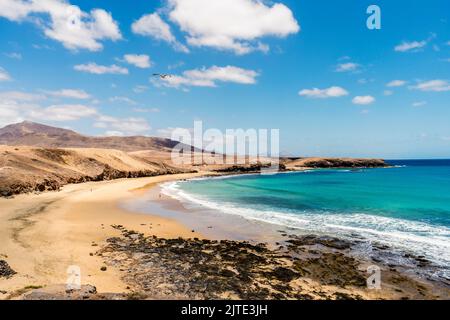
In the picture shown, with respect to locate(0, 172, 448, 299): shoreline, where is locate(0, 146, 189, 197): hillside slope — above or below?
above

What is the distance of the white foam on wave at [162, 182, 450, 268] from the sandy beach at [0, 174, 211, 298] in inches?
346

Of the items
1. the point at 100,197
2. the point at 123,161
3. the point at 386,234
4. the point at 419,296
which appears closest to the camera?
the point at 419,296

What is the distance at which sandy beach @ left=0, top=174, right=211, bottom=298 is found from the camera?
14398mm

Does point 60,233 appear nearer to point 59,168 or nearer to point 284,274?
point 284,274

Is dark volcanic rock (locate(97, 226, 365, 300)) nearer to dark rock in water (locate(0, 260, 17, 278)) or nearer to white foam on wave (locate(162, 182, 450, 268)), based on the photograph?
white foam on wave (locate(162, 182, 450, 268))

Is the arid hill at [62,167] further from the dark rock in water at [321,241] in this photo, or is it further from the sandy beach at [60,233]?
the dark rock in water at [321,241]

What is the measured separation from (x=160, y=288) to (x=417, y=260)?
45.2 feet

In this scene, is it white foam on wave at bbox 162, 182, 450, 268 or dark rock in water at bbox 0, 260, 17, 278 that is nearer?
dark rock in water at bbox 0, 260, 17, 278

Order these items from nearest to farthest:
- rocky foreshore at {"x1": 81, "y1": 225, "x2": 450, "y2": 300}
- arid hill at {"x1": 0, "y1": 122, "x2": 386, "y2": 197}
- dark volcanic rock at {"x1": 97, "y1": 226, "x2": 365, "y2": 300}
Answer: rocky foreshore at {"x1": 81, "y1": 225, "x2": 450, "y2": 300} < dark volcanic rock at {"x1": 97, "y1": 226, "x2": 365, "y2": 300} < arid hill at {"x1": 0, "y1": 122, "x2": 386, "y2": 197}

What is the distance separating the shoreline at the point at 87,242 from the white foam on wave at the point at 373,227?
3.71m

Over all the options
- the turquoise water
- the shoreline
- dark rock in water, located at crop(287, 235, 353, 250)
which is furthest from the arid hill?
dark rock in water, located at crop(287, 235, 353, 250)

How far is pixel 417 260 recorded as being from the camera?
60.6 feet
